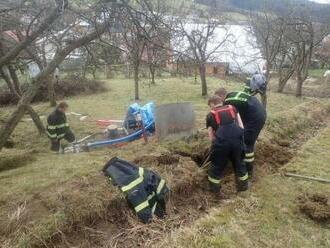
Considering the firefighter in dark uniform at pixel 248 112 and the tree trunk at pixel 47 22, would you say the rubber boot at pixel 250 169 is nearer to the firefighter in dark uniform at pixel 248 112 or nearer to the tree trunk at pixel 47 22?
the firefighter in dark uniform at pixel 248 112

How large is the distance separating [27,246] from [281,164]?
5775mm

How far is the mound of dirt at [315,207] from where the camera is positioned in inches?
254

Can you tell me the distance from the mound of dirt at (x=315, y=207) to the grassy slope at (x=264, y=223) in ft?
0.31

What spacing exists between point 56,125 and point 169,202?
515 centimetres

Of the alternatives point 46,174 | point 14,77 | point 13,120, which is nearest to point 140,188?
point 46,174

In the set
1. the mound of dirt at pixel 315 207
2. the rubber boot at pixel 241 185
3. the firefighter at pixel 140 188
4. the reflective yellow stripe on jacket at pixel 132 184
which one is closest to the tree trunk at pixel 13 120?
the firefighter at pixel 140 188

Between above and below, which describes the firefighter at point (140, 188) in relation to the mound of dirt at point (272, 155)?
above

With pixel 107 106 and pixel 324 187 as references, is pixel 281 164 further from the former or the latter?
pixel 107 106

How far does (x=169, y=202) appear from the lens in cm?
666

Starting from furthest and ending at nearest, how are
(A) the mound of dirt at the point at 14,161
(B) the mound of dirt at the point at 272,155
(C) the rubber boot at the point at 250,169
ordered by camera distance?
(A) the mound of dirt at the point at 14,161 → (B) the mound of dirt at the point at 272,155 → (C) the rubber boot at the point at 250,169

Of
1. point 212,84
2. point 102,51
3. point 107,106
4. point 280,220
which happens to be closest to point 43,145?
point 102,51

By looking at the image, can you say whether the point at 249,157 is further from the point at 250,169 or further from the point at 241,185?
the point at 241,185

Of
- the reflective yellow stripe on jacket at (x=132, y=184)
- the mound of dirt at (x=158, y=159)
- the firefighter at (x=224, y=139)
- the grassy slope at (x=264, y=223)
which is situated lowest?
the grassy slope at (x=264, y=223)

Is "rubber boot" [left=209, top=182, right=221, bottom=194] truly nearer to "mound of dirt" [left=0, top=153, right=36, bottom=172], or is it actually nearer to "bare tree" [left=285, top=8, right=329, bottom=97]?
"mound of dirt" [left=0, top=153, right=36, bottom=172]
